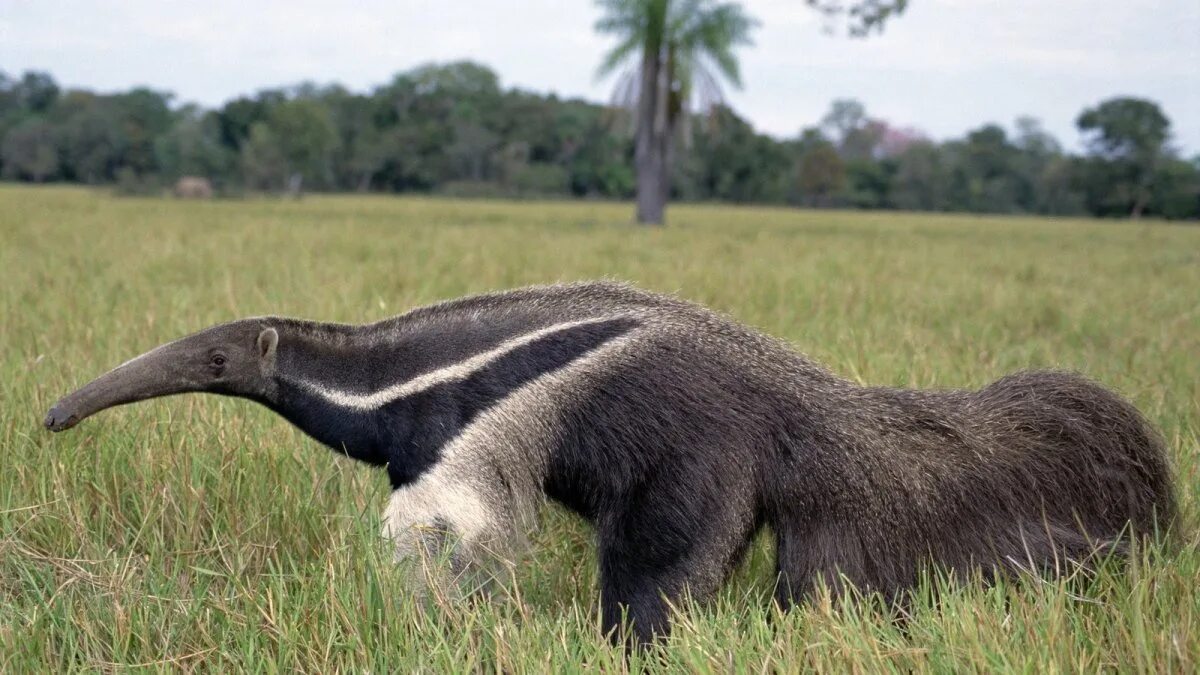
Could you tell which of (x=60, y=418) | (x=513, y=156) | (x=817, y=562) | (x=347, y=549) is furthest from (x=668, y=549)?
(x=513, y=156)

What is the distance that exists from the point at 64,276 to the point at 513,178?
207 feet

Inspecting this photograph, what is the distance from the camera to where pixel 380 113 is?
78188mm

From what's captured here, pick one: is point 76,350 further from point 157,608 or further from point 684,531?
point 684,531

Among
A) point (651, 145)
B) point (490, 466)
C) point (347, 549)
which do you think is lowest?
point (347, 549)

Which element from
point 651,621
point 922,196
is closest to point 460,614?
point 651,621

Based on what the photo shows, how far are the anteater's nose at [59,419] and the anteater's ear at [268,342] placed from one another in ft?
1.81

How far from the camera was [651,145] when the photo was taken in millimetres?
27641

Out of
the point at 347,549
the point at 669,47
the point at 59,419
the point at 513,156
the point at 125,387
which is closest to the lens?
the point at 347,549

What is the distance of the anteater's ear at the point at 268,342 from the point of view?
3.12m

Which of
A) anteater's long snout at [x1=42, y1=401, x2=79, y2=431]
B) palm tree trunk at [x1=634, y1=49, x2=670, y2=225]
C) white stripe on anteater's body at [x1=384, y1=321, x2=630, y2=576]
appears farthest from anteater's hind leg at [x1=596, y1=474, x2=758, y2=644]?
palm tree trunk at [x1=634, y1=49, x2=670, y2=225]

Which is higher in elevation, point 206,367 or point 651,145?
point 651,145

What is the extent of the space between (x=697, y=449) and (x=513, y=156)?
7220 centimetres

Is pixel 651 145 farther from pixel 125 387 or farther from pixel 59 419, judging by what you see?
pixel 59 419

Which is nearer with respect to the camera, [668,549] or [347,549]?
[668,549]
